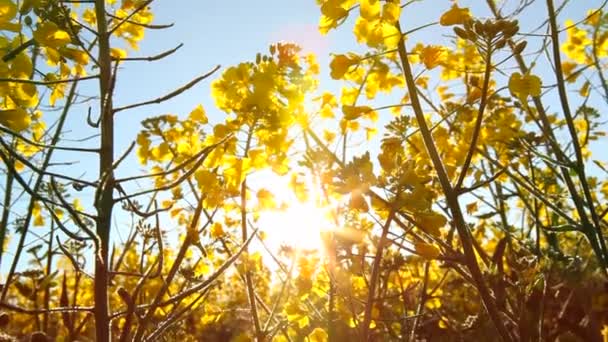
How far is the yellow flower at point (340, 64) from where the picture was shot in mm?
2059

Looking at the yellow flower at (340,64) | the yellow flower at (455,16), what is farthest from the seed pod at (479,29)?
the yellow flower at (340,64)

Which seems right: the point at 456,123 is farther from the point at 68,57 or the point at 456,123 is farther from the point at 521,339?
the point at 68,57

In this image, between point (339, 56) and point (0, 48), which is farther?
point (339, 56)

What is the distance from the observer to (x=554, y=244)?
3.04m

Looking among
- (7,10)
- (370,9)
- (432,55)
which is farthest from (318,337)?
(7,10)

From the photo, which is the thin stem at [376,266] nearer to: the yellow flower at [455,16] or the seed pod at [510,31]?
the seed pod at [510,31]

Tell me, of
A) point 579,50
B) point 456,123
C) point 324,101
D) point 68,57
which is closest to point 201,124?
point 324,101

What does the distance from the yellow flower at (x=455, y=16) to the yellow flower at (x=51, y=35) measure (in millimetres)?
1275

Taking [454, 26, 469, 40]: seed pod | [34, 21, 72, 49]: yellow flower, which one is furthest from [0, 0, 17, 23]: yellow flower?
[454, 26, 469, 40]: seed pod

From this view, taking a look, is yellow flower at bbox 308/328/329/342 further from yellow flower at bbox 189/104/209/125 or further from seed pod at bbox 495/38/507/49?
seed pod at bbox 495/38/507/49

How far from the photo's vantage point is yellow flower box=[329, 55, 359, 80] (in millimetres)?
2059

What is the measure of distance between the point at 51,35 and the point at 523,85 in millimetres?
1613

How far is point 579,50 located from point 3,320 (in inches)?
156

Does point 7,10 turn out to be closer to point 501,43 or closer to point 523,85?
point 501,43
